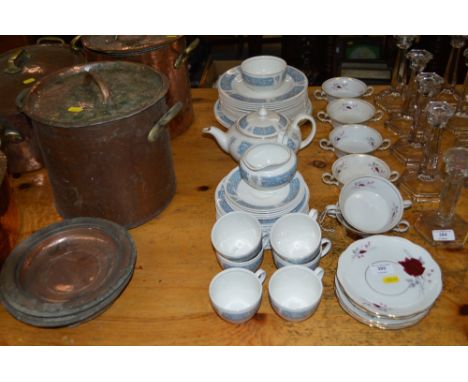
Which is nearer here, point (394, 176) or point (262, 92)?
point (394, 176)

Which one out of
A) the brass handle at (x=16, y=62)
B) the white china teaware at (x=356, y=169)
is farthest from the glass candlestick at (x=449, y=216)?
the brass handle at (x=16, y=62)

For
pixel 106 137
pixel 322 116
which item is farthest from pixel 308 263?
pixel 322 116

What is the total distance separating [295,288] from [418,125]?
600mm

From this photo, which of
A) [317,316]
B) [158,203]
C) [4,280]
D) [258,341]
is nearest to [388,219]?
[317,316]

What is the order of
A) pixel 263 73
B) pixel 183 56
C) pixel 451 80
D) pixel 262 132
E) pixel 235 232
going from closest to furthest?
1. pixel 235 232
2. pixel 262 132
3. pixel 183 56
4. pixel 263 73
5. pixel 451 80

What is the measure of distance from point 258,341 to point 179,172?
0.53m

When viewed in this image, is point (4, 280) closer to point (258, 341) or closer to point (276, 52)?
point (258, 341)

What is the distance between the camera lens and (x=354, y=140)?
1.25 m

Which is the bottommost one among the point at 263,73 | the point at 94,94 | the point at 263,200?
the point at 263,200

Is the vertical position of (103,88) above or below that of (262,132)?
above

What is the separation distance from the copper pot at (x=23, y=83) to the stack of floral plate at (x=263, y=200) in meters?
0.52

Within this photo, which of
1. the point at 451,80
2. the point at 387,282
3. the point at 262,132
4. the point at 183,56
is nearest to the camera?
the point at 387,282

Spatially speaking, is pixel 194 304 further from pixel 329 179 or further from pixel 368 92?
pixel 368 92

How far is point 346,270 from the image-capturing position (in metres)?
0.89
